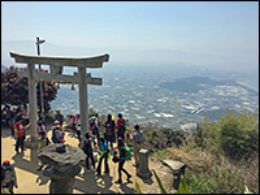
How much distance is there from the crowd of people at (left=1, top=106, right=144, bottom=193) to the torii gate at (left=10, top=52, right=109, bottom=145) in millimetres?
610

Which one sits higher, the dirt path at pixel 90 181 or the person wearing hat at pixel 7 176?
the person wearing hat at pixel 7 176

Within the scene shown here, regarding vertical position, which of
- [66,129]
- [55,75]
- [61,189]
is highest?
[55,75]

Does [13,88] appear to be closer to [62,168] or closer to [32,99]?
[32,99]

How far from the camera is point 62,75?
9.50 m

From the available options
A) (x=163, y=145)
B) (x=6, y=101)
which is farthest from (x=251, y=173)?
(x=6, y=101)

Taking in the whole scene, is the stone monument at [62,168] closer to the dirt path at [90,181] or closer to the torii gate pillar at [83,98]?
the dirt path at [90,181]

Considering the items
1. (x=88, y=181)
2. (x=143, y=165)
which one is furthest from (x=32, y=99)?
(x=143, y=165)

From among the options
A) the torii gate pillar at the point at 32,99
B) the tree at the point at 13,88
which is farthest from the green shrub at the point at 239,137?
the tree at the point at 13,88

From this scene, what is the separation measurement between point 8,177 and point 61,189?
3.85 feet

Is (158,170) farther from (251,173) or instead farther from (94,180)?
(251,173)

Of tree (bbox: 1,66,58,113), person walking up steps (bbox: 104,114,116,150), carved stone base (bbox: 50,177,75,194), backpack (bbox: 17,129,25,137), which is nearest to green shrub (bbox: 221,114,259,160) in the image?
person walking up steps (bbox: 104,114,116,150)

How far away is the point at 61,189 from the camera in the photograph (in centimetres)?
661

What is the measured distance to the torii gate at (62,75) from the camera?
875cm

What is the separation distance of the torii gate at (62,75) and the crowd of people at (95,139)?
2.00ft
